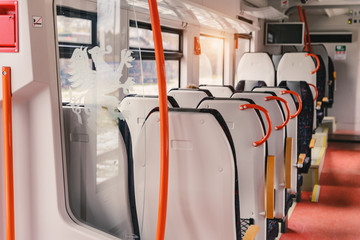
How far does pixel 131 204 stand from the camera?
2045 millimetres

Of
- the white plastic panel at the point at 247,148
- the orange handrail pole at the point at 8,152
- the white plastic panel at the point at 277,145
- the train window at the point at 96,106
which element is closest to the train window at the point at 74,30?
the train window at the point at 96,106

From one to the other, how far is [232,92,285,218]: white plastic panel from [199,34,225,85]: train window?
10.5 ft

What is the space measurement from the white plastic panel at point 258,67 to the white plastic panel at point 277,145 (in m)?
3.89

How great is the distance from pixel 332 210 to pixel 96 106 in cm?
383

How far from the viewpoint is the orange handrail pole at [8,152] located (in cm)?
166

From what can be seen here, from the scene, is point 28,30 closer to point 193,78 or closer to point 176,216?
point 176,216

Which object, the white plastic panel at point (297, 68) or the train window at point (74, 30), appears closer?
the train window at point (74, 30)

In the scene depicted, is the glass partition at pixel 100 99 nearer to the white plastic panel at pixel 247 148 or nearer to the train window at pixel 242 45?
the white plastic panel at pixel 247 148

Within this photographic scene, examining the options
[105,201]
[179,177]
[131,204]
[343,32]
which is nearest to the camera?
[105,201]

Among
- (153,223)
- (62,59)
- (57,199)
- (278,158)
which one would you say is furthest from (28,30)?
(278,158)

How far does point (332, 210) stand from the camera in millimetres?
5090

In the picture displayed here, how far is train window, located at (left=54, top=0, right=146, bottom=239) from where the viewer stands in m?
1.76

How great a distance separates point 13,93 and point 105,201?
1.69 feet

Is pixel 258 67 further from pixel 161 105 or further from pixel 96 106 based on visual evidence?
pixel 161 105
